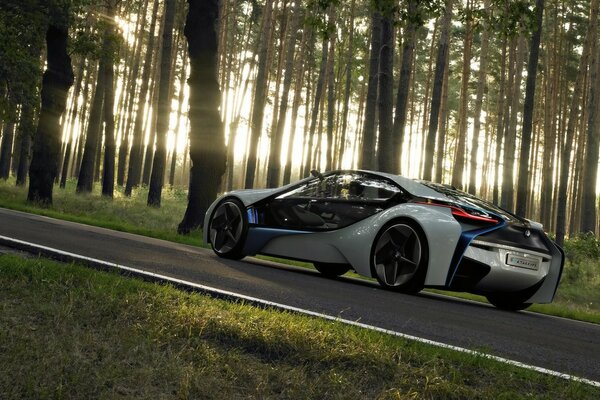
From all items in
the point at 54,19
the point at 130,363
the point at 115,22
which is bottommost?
the point at 130,363

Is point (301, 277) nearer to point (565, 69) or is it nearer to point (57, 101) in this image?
point (57, 101)

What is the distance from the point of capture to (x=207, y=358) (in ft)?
13.4

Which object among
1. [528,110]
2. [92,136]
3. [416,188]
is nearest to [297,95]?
[92,136]

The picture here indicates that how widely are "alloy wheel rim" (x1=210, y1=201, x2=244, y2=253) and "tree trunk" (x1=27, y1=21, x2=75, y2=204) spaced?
999 cm

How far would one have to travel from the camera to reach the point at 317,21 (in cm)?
1093

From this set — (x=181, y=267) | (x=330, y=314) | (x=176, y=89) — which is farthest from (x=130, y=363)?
(x=176, y=89)

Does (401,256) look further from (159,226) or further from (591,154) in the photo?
(591,154)

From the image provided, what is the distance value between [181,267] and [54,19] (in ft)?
41.1

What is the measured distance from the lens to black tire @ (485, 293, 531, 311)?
7.94 meters

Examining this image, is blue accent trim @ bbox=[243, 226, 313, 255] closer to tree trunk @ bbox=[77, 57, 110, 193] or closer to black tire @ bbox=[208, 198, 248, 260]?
black tire @ bbox=[208, 198, 248, 260]

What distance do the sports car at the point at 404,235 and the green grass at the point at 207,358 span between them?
8.08 feet

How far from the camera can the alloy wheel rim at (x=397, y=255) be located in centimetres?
731

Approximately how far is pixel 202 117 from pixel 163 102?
10020 mm


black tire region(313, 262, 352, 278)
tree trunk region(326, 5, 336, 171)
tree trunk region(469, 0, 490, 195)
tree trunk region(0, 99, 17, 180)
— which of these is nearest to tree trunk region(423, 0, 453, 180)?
tree trunk region(469, 0, 490, 195)
